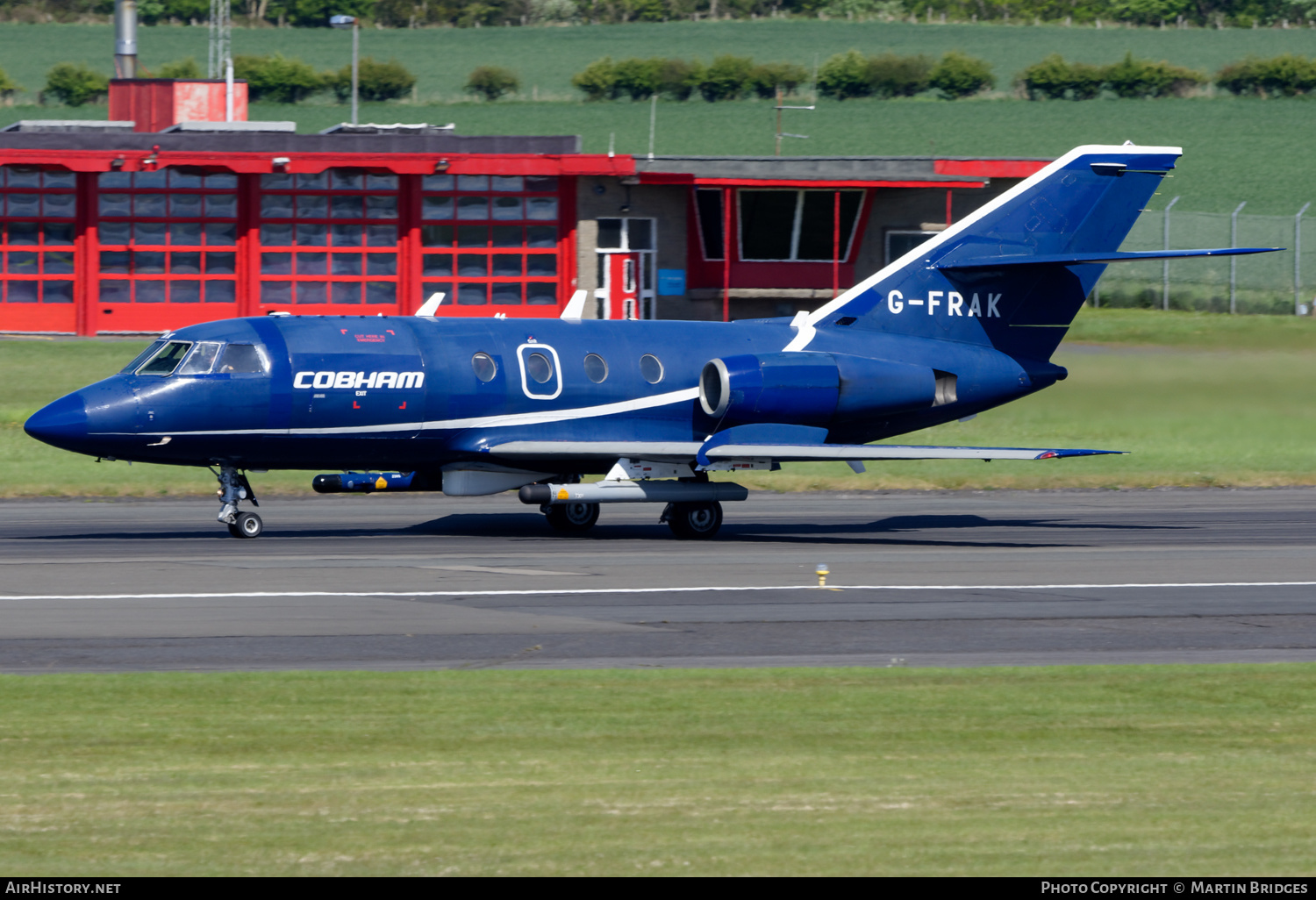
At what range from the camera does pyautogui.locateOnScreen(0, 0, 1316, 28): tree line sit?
13462 cm

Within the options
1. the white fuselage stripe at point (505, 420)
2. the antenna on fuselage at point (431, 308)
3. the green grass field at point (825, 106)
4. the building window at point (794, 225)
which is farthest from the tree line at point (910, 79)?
the white fuselage stripe at point (505, 420)

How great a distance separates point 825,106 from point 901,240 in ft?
181

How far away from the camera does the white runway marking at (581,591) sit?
17281 mm

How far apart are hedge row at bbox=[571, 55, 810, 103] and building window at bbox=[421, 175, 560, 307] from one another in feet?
202

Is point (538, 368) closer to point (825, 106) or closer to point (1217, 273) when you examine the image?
point (1217, 273)

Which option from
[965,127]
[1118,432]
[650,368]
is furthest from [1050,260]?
[965,127]

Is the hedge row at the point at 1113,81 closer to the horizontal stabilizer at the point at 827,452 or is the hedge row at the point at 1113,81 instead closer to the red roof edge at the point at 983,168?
the red roof edge at the point at 983,168

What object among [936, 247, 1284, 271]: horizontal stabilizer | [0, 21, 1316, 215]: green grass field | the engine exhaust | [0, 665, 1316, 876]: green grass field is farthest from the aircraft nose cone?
[0, 21, 1316, 215]: green grass field

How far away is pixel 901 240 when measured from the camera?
51812 millimetres

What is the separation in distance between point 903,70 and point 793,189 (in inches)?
2482

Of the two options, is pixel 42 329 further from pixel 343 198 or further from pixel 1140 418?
pixel 1140 418

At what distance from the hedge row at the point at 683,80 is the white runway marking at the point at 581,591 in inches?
3642

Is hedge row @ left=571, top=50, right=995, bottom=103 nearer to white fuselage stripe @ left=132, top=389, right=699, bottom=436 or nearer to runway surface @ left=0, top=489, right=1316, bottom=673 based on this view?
runway surface @ left=0, top=489, right=1316, bottom=673

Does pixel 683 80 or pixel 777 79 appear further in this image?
pixel 683 80
